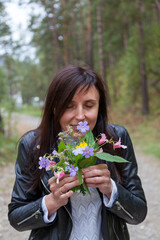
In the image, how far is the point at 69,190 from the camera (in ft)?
4.74

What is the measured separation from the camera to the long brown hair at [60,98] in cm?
165

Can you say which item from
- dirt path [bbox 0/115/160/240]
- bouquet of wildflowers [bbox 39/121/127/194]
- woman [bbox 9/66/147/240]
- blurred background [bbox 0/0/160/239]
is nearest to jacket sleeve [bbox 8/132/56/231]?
woman [bbox 9/66/147/240]

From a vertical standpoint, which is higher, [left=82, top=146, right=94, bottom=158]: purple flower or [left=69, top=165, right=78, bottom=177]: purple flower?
[left=82, top=146, right=94, bottom=158]: purple flower

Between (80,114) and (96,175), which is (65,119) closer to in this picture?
(80,114)

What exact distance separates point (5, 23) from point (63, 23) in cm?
724

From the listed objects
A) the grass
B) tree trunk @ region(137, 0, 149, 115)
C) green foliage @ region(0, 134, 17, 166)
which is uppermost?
tree trunk @ region(137, 0, 149, 115)

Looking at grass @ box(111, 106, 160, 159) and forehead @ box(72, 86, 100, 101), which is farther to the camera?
grass @ box(111, 106, 160, 159)

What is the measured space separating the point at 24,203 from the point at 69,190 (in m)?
0.41

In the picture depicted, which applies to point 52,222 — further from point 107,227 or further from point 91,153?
point 91,153

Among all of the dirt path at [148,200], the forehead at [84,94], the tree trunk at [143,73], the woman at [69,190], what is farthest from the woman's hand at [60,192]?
the tree trunk at [143,73]

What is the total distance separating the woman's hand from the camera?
1.34 meters

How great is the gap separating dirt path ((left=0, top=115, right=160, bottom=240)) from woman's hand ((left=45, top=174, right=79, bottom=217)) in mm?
3193

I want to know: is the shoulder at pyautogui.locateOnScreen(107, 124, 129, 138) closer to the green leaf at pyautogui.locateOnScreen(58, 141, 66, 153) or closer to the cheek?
the cheek

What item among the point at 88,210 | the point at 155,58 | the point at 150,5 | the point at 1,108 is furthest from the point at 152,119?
the point at 88,210
